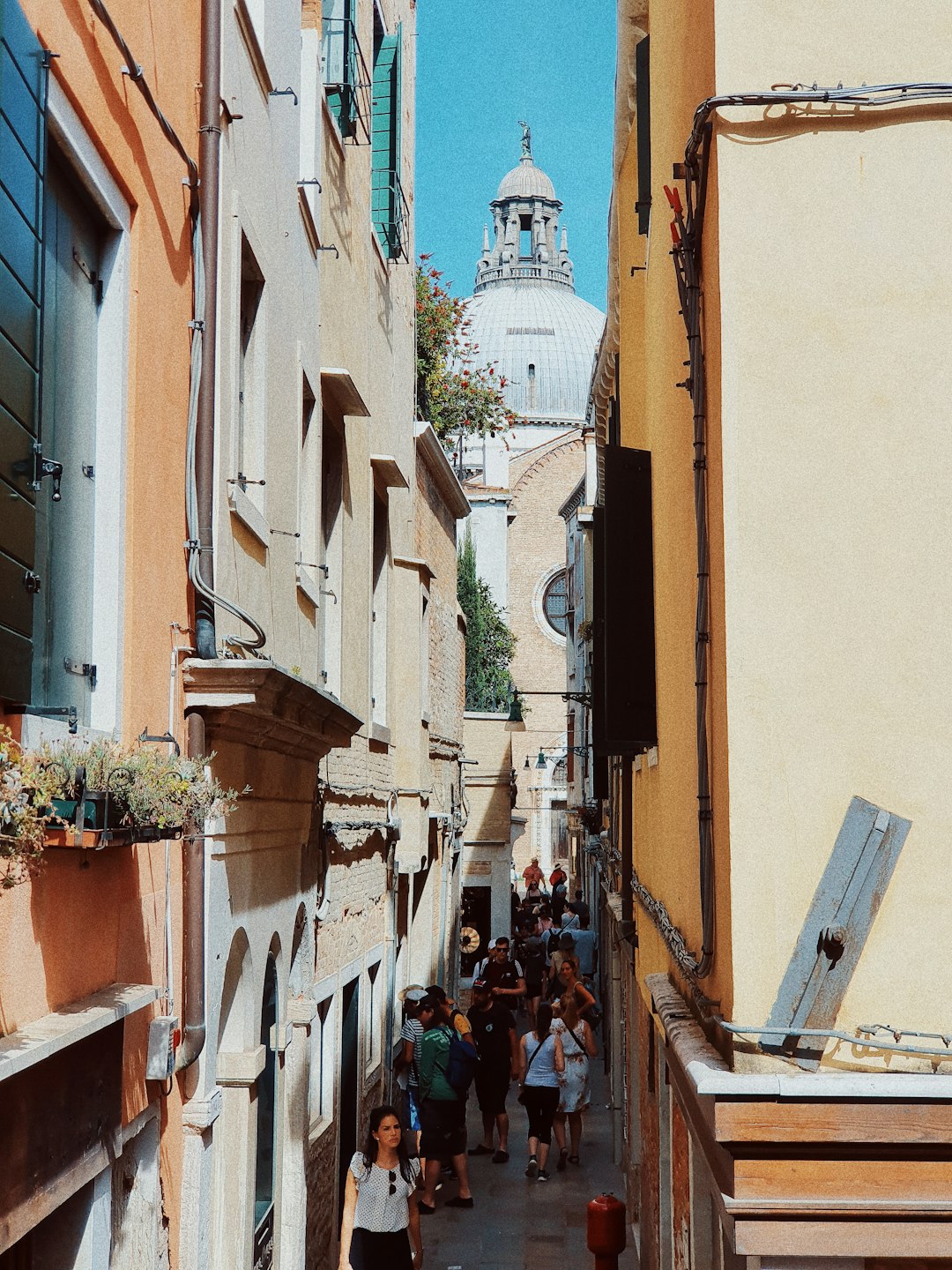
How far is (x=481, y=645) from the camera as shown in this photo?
135 feet

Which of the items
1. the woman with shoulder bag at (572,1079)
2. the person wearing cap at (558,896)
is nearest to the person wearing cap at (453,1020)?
the woman with shoulder bag at (572,1079)

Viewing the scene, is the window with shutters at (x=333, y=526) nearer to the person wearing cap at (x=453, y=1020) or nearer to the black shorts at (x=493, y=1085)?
the person wearing cap at (x=453, y=1020)

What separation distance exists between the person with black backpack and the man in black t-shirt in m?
1.57

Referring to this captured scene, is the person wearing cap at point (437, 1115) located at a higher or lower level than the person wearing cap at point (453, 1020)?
lower

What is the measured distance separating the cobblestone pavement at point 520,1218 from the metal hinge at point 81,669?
21.8 feet

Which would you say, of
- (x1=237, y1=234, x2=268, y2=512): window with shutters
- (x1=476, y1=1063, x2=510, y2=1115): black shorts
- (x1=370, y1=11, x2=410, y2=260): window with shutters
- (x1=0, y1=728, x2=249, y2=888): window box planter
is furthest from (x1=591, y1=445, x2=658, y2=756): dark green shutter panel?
(x1=476, y1=1063, x2=510, y2=1115): black shorts

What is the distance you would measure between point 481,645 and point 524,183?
5793cm

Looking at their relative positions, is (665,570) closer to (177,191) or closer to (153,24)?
(177,191)

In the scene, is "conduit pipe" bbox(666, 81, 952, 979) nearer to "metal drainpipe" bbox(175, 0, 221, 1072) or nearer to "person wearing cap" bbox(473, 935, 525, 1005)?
"metal drainpipe" bbox(175, 0, 221, 1072)

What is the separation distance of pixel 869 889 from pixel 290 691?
8.81 feet

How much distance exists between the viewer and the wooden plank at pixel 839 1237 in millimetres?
3838

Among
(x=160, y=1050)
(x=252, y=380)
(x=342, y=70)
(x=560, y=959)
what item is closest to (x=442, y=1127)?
(x=560, y=959)

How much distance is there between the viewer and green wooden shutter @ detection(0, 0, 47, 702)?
11.6 feet

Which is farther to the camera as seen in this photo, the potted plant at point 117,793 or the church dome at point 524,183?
the church dome at point 524,183
